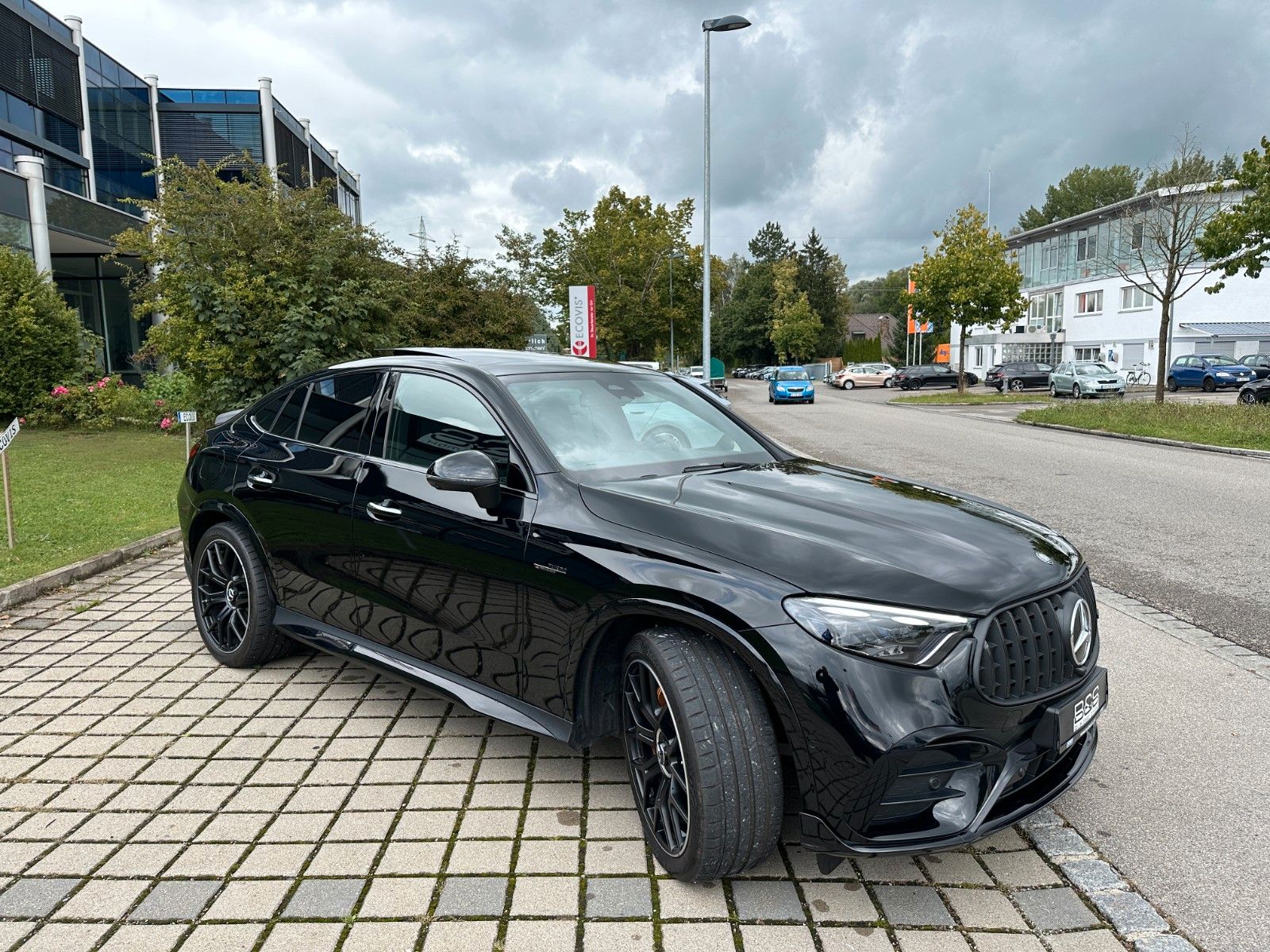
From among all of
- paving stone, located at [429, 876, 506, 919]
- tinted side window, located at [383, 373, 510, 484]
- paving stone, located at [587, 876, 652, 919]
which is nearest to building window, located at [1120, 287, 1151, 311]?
tinted side window, located at [383, 373, 510, 484]

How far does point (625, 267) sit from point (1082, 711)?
43421mm

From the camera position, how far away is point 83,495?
9.88 m

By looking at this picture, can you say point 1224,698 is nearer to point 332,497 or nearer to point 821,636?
point 821,636

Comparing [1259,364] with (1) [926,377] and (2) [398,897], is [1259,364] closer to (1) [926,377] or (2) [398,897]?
(1) [926,377]

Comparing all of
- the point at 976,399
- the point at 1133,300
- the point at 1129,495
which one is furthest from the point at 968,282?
the point at 1129,495

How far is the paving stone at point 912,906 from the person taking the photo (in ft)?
8.55

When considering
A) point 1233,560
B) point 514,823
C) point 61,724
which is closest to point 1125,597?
point 1233,560

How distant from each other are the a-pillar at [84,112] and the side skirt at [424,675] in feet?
129

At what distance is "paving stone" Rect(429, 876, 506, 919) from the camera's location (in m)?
2.66

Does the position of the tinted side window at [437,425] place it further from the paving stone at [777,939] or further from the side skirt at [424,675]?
the paving stone at [777,939]

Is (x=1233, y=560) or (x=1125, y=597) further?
(x=1233, y=560)

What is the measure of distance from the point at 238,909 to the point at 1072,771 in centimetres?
259

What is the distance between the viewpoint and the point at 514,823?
10.4 ft

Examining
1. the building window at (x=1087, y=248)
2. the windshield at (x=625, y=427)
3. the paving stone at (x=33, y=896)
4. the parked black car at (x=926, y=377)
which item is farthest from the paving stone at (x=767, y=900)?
the building window at (x=1087, y=248)
